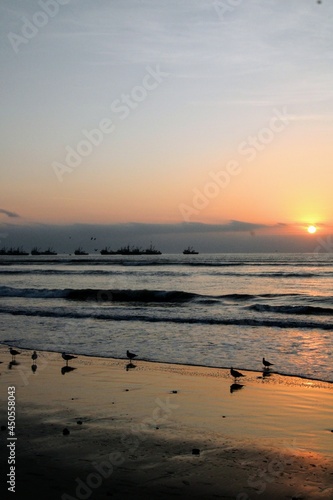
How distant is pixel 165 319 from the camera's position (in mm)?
20828

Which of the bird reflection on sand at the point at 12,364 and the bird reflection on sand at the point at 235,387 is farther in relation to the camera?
the bird reflection on sand at the point at 12,364

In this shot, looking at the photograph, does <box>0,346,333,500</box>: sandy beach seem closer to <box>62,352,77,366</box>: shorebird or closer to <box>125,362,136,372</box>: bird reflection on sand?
<box>125,362,136,372</box>: bird reflection on sand

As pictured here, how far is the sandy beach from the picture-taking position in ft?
16.8

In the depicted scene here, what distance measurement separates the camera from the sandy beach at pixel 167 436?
5.12 meters

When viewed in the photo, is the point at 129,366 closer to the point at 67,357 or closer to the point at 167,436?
the point at 67,357

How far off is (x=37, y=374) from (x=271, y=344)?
22.5 feet

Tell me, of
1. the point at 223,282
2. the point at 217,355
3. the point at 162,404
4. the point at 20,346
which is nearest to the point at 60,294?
the point at 223,282

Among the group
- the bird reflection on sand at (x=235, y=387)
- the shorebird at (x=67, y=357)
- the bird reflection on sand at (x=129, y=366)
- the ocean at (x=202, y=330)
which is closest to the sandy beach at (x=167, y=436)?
the bird reflection on sand at (x=235, y=387)

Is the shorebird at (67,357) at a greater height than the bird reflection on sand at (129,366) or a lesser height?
greater

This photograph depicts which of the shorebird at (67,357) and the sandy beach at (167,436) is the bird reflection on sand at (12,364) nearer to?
the sandy beach at (167,436)

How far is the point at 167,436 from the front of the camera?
261 inches

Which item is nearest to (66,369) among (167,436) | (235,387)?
(235,387)

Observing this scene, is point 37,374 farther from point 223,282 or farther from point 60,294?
point 223,282

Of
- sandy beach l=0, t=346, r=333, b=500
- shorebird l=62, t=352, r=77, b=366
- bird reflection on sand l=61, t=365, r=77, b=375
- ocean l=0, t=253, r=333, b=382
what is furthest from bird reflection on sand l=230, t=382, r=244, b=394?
A: shorebird l=62, t=352, r=77, b=366
